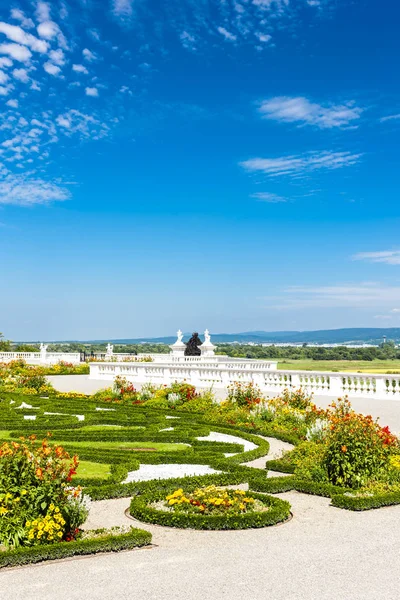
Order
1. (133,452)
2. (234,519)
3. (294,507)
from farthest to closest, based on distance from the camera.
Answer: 1. (133,452)
2. (294,507)
3. (234,519)

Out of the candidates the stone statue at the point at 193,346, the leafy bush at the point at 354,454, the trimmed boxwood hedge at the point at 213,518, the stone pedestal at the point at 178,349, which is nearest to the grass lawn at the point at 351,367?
the stone statue at the point at 193,346

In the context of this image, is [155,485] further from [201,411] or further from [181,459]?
[201,411]

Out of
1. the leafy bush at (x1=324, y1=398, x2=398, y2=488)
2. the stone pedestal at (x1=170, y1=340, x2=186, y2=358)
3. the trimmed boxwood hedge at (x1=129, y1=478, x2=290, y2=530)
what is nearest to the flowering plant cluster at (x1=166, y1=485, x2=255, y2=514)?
the trimmed boxwood hedge at (x1=129, y1=478, x2=290, y2=530)

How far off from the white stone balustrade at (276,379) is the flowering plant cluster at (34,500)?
15.1 m

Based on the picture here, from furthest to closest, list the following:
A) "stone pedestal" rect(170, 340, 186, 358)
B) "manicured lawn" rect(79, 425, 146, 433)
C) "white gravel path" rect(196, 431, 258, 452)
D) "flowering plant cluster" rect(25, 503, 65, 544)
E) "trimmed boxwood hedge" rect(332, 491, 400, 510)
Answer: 1. "stone pedestal" rect(170, 340, 186, 358)
2. "manicured lawn" rect(79, 425, 146, 433)
3. "white gravel path" rect(196, 431, 258, 452)
4. "trimmed boxwood hedge" rect(332, 491, 400, 510)
5. "flowering plant cluster" rect(25, 503, 65, 544)

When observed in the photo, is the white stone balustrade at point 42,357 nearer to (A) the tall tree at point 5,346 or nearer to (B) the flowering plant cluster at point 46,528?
(A) the tall tree at point 5,346

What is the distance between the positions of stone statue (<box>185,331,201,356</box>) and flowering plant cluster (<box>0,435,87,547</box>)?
4274cm

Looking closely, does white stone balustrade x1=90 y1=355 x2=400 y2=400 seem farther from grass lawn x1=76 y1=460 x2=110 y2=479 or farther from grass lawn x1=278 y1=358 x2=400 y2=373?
grass lawn x1=76 y1=460 x2=110 y2=479

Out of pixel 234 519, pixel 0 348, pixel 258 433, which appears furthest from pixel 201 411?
pixel 0 348

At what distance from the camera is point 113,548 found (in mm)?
7418

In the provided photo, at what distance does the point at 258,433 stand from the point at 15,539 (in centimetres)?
1080

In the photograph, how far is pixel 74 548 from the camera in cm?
721

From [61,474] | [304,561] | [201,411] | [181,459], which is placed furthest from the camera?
[201,411]

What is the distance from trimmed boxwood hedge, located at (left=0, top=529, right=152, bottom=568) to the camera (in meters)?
6.95
